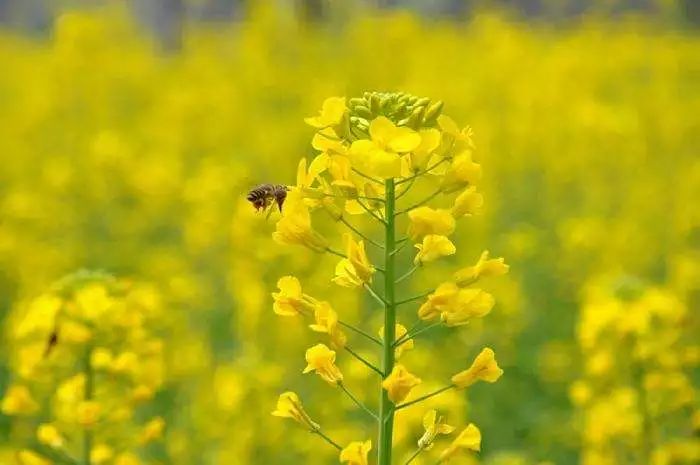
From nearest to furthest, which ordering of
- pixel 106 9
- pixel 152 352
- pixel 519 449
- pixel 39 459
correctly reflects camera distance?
pixel 39 459, pixel 152 352, pixel 519 449, pixel 106 9

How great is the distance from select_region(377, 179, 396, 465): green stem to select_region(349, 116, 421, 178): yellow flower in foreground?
0.10m

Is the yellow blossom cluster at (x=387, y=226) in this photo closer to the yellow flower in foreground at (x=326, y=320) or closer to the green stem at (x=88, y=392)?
the yellow flower in foreground at (x=326, y=320)

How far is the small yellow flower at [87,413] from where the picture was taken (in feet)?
7.89

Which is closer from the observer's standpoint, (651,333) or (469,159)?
(469,159)

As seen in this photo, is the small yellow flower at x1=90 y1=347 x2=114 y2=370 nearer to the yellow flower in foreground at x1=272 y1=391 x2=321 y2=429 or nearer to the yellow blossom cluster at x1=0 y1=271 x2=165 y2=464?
the yellow blossom cluster at x1=0 y1=271 x2=165 y2=464

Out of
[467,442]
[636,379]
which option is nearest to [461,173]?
[467,442]

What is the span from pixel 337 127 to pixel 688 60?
7790mm

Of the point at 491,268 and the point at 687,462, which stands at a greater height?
the point at 491,268

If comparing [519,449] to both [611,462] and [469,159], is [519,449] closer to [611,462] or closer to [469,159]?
[611,462]

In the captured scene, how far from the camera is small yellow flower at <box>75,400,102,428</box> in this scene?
7.89 ft

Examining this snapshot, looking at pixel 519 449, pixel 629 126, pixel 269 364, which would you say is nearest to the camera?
pixel 269 364

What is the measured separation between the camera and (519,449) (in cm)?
432

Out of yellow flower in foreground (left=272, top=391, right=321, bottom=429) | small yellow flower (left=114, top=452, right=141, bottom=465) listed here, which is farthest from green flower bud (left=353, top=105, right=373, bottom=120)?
small yellow flower (left=114, top=452, right=141, bottom=465)

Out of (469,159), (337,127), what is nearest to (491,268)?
(469,159)
